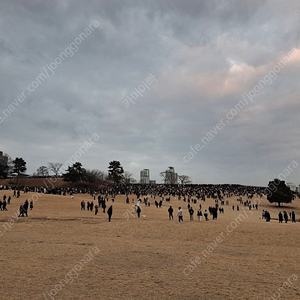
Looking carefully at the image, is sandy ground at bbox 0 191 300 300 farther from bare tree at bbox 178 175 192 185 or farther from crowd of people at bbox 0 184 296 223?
bare tree at bbox 178 175 192 185

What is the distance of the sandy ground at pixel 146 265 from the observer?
7.00 m

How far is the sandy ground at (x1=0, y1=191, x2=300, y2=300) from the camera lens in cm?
700

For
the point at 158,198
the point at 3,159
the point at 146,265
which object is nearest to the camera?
the point at 146,265

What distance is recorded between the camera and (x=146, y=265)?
962cm

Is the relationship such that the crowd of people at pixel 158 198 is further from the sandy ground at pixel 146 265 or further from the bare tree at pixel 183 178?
the bare tree at pixel 183 178

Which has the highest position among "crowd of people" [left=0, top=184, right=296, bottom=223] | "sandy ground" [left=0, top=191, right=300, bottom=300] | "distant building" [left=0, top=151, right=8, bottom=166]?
"distant building" [left=0, top=151, right=8, bottom=166]

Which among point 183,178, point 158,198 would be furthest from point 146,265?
point 183,178

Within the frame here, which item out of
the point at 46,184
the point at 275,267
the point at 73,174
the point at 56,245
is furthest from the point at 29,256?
the point at 46,184

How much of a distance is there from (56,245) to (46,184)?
4079 inches

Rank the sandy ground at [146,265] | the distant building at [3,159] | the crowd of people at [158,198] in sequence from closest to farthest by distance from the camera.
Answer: the sandy ground at [146,265]
the crowd of people at [158,198]
the distant building at [3,159]

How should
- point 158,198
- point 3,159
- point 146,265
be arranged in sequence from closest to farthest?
point 146,265 < point 158,198 < point 3,159

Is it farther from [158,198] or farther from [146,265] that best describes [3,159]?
[146,265]

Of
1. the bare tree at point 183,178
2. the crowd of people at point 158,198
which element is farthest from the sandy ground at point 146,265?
the bare tree at point 183,178

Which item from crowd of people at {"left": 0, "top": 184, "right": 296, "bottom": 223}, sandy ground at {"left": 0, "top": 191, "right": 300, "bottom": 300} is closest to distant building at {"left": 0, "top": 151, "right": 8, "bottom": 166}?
crowd of people at {"left": 0, "top": 184, "right": 296, "bottom": 223}
